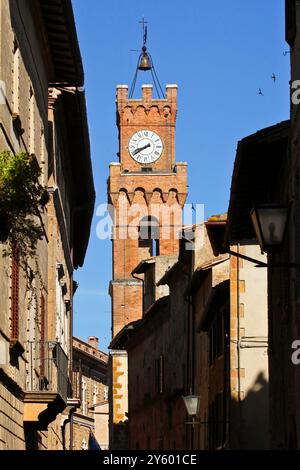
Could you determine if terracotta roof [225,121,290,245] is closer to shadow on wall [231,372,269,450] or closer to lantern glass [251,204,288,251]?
lantern glass [251,204,288,251]

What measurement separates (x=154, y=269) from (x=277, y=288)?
1660 inches

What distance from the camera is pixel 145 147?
93.2 m

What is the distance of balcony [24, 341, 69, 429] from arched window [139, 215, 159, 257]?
198 feet

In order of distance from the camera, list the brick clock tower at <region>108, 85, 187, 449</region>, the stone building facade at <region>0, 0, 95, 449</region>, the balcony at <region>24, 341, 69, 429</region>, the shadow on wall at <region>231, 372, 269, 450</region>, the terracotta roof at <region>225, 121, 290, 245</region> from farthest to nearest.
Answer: the brick clock tower at <region>108, 85, 187, 449</region>, the shadow on wall at <region>231, 372, 269, 450</region>, the balcony at <region>24, 341, 69, 429</region>, the terracotta roof at <region>225, 121, 290, 245</region>, the stone building facade at <region>0, 0, 95, 449</region>

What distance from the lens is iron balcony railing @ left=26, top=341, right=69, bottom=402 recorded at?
25453mm

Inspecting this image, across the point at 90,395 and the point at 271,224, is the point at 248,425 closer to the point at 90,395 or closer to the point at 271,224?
the point at 271,224

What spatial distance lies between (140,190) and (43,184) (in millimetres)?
63355

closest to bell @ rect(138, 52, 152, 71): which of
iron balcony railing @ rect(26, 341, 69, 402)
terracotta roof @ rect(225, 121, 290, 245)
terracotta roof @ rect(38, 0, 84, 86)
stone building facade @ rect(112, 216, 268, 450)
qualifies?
stone building facade @ rect(112, 216, 268, 450)

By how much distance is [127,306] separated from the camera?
9012 cm

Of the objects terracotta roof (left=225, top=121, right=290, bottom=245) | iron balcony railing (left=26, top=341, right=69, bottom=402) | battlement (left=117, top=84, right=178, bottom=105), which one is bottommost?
iron balcony railing (left=26, top=341, right=69, bottom=402)

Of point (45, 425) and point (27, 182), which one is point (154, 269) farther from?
point (27, 182)

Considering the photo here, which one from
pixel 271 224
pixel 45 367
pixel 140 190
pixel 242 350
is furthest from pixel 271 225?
pixel 140 190

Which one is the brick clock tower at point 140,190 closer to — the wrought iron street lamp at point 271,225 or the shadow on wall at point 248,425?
the shadow on wall at point 248,425
